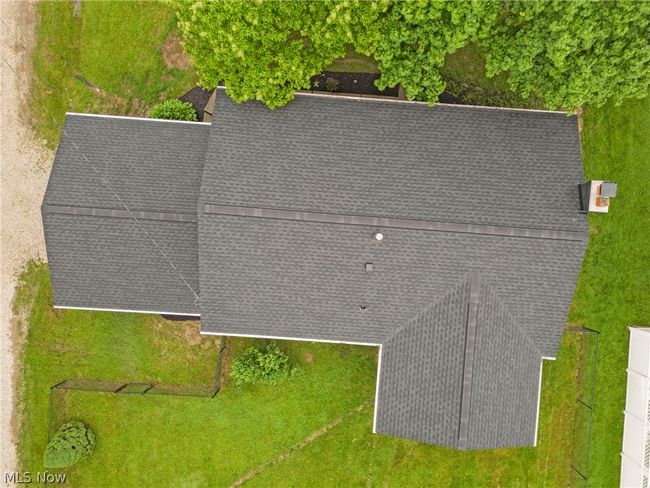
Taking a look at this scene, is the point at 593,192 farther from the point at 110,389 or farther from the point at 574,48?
the point at 110,389

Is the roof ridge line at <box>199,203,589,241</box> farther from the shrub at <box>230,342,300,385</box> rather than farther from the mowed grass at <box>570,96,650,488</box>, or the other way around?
the shrub at <box>230,342,300,385</box>

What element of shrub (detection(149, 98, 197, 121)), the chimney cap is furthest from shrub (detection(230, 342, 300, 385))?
the chimney cap

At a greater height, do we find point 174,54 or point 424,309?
point 174,54

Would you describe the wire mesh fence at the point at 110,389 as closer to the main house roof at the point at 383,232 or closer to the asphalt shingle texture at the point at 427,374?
the main house roof at the point at 383,232

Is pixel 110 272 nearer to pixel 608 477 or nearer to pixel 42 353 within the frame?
pixel 42 353

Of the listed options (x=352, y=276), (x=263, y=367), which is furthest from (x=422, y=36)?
(x=263, y=367)
